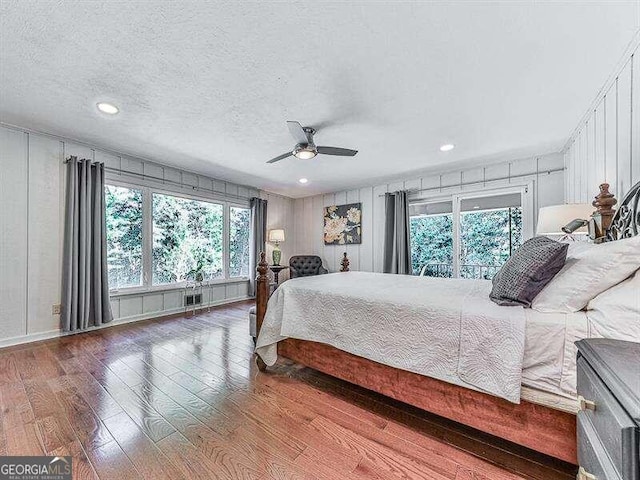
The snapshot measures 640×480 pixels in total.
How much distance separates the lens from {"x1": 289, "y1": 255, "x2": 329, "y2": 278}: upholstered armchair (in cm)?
585

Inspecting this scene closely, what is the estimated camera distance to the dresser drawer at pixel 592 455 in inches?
27.0

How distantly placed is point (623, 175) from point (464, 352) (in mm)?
1923

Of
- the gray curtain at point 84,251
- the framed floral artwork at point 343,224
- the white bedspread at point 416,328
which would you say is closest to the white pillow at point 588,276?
the white bedspread at point 416,328

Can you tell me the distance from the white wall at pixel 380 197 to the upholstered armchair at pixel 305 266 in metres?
0.38

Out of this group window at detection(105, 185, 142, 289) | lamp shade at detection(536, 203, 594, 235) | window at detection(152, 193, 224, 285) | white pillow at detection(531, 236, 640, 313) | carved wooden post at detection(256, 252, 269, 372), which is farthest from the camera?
window at detection(152, 193, 224, 285)

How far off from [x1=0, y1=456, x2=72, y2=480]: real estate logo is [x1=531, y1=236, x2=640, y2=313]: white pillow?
101 inches

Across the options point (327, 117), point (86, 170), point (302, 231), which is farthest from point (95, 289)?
point (302, 231)

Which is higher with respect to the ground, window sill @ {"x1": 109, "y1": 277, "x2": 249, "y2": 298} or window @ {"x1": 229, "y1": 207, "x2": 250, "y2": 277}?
window @ {"x1": 229, "y1": 207, "x2": 250, "y2": 277}

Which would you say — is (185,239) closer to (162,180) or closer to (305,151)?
(162,180)

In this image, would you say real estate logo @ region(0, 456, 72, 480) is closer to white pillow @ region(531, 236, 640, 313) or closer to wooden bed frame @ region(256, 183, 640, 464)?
wooden bed frame @ region(256, 183, 640, 464)

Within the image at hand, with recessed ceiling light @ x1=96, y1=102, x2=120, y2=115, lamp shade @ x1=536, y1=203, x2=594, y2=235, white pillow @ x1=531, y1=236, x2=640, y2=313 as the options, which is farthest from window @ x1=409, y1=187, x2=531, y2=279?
recessed ceiling light @ x1=96, y1=102, x2=120, y2=115

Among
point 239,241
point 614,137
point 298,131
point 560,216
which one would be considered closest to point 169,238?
point 239,241

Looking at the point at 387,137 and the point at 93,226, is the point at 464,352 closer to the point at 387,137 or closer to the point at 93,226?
the point at 387,137

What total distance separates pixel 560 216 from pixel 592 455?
2.17 metres
